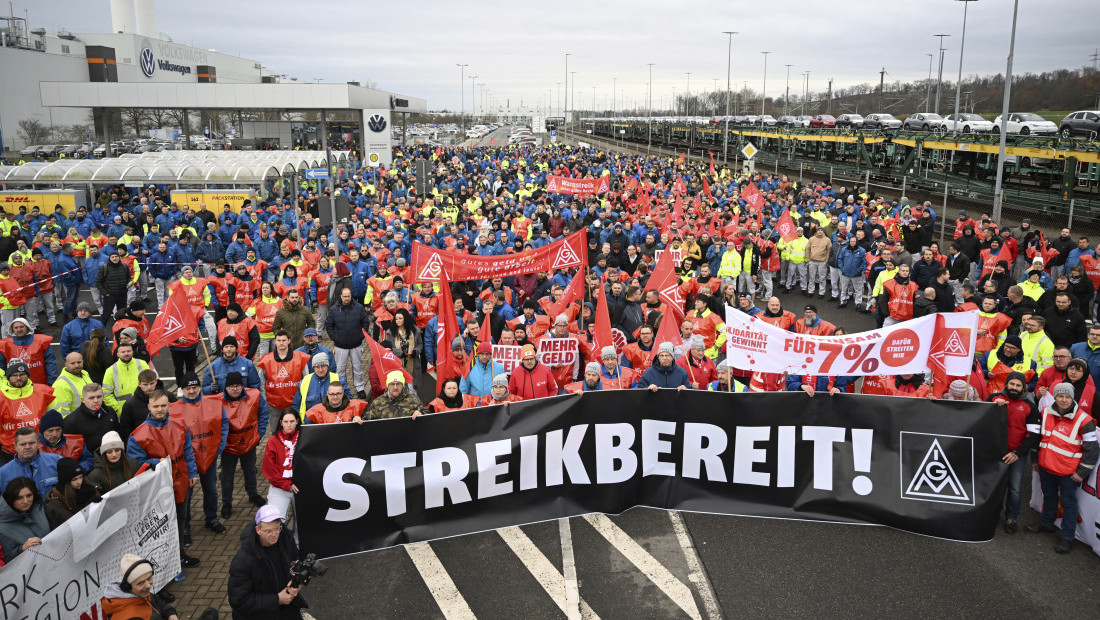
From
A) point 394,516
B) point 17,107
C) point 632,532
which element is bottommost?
point 632,532

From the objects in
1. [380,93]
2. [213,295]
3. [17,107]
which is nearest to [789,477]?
[213,295]

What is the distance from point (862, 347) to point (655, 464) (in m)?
2.35

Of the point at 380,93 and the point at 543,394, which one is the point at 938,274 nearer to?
the point at 543,394

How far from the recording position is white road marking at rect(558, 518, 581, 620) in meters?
6.44

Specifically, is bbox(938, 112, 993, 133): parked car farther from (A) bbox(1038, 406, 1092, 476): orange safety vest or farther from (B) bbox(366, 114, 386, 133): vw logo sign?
(A) bbox(1038, 406, 1092, 476): orange safety vest

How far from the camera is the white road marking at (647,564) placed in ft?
21.4

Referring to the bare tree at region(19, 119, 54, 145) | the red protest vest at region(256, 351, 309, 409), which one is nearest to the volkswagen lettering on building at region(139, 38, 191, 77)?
the bare tree at region(19, 119, 54, 145)

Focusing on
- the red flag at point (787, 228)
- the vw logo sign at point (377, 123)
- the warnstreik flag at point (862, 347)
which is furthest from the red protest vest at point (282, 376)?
the vw logo sign at point (377, 123)

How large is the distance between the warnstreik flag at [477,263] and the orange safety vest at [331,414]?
2870 millimetres

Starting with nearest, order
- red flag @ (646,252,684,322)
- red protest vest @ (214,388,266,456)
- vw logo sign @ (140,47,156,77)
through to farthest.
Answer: red protest vest @ (214,388,266,456)
red flag @ (646,252,684,322)
vw logo sign @ (140,47,156,77)

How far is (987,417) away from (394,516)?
220 inches

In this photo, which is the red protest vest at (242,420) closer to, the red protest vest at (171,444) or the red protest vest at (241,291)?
the red protest vest at (171,444)

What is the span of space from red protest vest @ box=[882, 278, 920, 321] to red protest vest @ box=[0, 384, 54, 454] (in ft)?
39.2

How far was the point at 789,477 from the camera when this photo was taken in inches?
289
